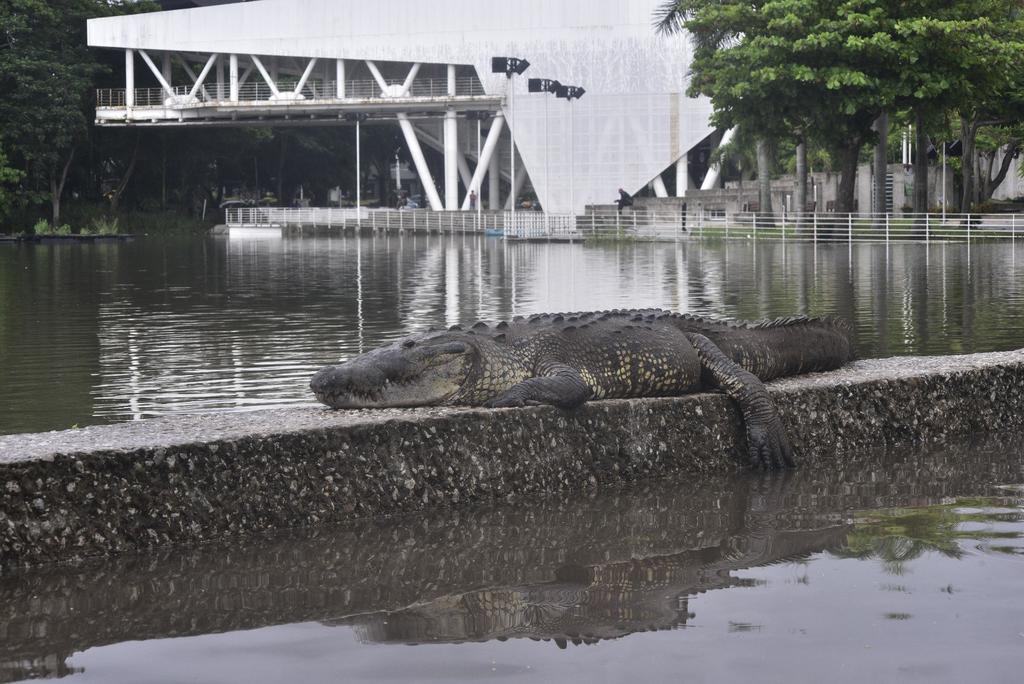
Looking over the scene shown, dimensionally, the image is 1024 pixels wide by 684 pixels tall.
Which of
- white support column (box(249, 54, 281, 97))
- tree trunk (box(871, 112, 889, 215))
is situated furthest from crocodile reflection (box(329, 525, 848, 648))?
white support column (box(249, 54, 281, 97))

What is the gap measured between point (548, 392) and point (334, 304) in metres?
13.9

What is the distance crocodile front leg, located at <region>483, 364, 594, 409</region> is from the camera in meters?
6.70

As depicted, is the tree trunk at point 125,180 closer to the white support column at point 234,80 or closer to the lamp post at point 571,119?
the white support column at point 234,80

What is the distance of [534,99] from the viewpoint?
225 feet

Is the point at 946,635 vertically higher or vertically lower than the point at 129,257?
lower

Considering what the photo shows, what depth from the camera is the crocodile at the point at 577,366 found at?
22.4 ft

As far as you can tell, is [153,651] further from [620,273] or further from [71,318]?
[620,273]

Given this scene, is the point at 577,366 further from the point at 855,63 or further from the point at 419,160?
the point at 419,160

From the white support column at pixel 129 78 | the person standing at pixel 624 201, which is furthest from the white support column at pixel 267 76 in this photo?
the person standing at pixel 624 201

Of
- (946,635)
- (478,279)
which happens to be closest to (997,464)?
(946,635)

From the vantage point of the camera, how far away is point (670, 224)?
54.8 metres

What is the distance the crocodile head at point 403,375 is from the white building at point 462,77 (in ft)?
186

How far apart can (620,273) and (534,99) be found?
40879 mm

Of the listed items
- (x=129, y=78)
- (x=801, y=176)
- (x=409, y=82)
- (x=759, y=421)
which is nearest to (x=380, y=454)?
(x=759, y=421)
